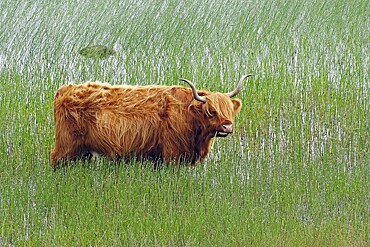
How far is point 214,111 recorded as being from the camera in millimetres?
6641

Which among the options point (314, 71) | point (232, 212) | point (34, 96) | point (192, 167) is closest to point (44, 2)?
point (34, 96)

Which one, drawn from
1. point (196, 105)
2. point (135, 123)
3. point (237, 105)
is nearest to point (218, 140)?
point (237, 105)

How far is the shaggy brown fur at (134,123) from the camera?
6.80 m

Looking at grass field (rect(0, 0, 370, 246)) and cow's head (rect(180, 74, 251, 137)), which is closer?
grass field (rect(0, 0, 370, 246))

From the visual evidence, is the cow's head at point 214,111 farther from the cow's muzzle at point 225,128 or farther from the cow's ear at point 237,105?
the cow's ear at point 237,105

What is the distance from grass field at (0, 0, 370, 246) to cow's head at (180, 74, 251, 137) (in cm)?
45

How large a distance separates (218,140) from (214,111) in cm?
117

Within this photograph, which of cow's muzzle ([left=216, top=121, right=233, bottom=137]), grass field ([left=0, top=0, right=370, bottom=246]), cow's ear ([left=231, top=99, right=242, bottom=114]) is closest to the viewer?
grass field ([left=0, top=0, right=370, bottom=246])

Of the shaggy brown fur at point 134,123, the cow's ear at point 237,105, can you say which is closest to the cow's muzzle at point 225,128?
the shaggy brown fur at point 134,123

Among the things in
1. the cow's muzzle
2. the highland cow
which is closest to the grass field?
the highland cow

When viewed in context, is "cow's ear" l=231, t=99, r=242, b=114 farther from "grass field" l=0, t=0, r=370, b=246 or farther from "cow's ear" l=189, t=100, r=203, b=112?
"grass field" l=0, t=0, r=370, b=246

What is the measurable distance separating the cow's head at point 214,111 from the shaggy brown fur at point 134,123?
0.01 m

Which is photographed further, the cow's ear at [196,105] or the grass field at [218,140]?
the cow's ear at [196,105]

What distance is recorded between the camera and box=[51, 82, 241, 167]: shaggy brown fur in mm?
6797
